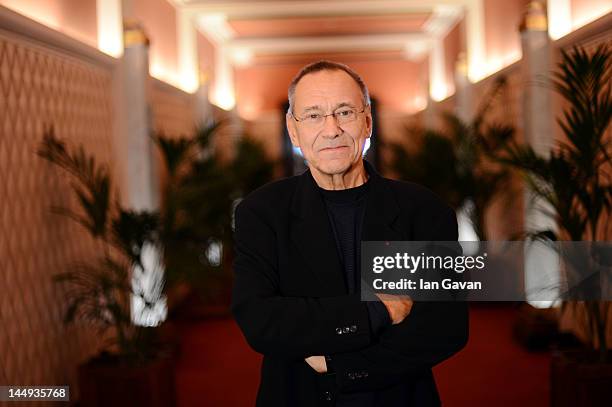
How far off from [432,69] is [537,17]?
20.0 ft

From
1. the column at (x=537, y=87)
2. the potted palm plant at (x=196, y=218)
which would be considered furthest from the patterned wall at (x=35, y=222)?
the column at (x=537, y=87)

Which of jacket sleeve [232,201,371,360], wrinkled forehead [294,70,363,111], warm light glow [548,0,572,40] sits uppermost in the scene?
warm light glow [548,0,572,40]

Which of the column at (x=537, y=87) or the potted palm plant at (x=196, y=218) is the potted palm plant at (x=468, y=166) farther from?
the potted palm plant at (x=196, y=218)

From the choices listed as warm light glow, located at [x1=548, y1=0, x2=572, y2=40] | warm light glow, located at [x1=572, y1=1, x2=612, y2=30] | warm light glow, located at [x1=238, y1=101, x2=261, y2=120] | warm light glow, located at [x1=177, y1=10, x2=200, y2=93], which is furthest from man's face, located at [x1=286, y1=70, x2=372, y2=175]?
warm light glow, located at [x1=238, y1=101, x2=261, y2=120]

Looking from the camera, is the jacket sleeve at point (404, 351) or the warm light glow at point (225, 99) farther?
the warm light glow at point (225, 99)

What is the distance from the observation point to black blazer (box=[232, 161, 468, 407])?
51.4 inches

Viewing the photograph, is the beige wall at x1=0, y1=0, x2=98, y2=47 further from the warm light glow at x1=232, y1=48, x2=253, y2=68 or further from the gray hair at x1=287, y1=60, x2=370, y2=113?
the warm light glow at x1=232, y1=48, x2=253, y2=68

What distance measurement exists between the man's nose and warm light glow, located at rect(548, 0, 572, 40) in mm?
3793

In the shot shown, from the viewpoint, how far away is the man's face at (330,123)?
4.44 feet

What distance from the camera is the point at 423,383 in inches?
55.7

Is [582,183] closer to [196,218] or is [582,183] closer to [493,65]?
[196,218]

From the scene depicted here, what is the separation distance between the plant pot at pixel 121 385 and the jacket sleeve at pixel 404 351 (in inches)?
88.7

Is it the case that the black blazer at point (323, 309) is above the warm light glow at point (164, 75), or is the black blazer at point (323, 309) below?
below

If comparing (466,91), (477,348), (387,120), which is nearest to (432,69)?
(387,120)
